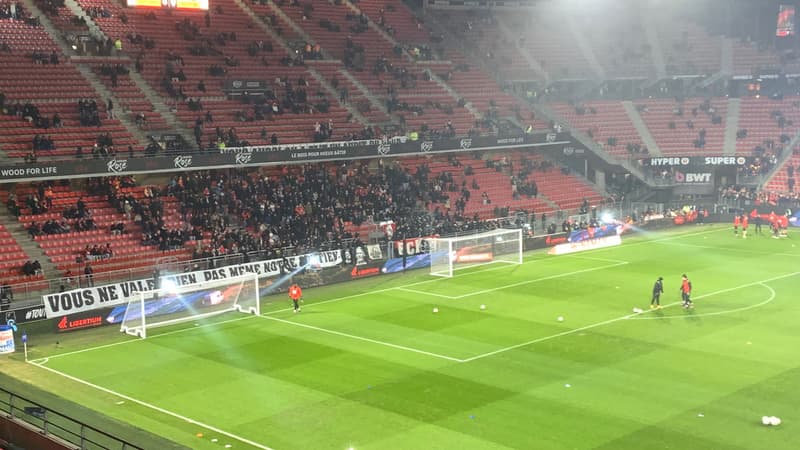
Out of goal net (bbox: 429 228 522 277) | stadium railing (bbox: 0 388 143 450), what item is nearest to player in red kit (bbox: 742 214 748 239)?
goal net (bbox: 429 228 522 277)

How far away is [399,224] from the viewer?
48.8m

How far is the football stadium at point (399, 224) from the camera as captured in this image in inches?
969

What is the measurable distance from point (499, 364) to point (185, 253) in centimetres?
1852

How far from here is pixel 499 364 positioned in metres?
28.5

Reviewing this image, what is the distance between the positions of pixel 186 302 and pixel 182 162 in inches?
411

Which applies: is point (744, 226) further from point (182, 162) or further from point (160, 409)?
point (160, 409)

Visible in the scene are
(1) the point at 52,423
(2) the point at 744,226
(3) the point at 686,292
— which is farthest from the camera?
(2) the point at 744,226

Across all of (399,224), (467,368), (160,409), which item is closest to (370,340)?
(467,368)

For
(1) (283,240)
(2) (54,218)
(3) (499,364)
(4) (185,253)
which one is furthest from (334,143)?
(3) (499,364)

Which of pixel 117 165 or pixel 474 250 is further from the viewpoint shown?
pixel 474 250

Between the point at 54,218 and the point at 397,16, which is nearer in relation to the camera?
the point at 54,218

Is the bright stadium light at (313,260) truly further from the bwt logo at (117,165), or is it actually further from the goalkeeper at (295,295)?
the bwt logo at (117,165)

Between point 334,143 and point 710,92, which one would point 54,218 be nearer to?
point 334,143

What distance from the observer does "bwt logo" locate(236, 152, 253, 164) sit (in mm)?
45656
